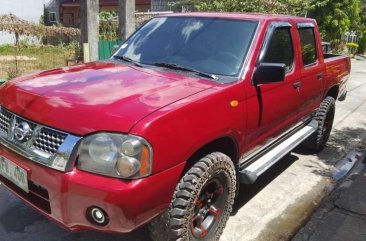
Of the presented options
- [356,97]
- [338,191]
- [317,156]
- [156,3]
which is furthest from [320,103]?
[156,3]

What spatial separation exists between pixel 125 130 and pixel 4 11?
1140 inches

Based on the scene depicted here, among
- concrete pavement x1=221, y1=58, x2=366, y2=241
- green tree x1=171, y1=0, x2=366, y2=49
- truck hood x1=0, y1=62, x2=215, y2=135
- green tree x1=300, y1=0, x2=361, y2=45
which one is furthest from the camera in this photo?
green tree x1=300, y1=0, x2=361, y2=45

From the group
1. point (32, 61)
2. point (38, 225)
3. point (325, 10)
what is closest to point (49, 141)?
point (38, 225)

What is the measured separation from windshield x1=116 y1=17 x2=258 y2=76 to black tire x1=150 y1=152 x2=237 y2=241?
88 centimetres

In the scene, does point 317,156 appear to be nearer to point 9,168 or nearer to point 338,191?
point 338,191

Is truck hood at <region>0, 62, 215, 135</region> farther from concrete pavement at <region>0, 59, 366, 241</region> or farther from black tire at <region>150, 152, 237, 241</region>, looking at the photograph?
concrete pavement at <region>0, 59, 366, 241</region>

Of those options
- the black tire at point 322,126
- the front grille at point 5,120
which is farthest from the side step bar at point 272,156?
the front grille at point 5,120

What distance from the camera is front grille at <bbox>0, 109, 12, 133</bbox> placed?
2.93 m

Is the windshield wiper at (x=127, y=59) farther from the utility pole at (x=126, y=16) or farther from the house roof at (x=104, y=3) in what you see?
the house roof at (x=104, y=3)

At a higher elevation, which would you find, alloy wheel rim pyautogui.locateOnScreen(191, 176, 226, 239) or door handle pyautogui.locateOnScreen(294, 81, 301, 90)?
door handle pyautogui.locateOnScreen(294, 81, 301, 90)

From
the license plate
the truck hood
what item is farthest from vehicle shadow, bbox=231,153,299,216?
the license plate

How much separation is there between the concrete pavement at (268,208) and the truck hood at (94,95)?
1.16m

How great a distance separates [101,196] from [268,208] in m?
2.24

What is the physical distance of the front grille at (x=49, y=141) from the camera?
252 cm
